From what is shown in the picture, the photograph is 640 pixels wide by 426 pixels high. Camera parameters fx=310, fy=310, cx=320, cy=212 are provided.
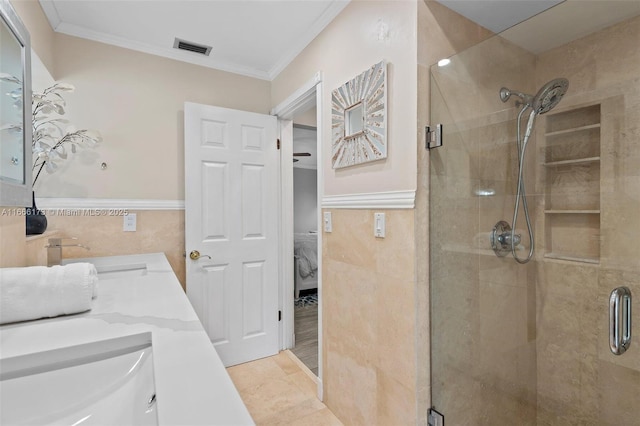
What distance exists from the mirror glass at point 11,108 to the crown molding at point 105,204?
129 centimetres

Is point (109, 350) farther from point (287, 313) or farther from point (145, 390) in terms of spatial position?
point (287, 313)

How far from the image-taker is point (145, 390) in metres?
0.68

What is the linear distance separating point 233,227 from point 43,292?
1.60 m

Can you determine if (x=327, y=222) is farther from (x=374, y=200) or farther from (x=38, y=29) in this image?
(x=38, y=29)

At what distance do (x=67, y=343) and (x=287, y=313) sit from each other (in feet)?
6.84

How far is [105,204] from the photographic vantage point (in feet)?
7.18

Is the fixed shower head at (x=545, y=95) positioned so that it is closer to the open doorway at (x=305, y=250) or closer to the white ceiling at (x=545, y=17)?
the white ceiling at (x=545, y=17)

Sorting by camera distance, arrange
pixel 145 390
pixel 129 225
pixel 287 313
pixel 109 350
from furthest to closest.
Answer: pixel 287 313 < pixel 129 225 < pixel 109 350 < pixel 145 390

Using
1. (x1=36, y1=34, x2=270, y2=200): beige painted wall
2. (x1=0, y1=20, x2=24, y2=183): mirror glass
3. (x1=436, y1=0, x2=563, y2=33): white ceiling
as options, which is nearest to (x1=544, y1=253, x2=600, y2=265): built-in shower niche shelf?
(x1=436, y1=0, x2=563, y2=33): white ceiling

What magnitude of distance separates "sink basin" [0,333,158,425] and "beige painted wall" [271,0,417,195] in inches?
47.7

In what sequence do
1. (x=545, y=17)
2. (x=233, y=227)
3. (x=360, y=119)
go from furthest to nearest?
(x=233, y=227) < (x=360, y=119) < (x=545, y=17)

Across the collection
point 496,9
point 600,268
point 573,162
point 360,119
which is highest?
point 496,9

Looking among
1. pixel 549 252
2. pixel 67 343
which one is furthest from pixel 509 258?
pixel 67 343

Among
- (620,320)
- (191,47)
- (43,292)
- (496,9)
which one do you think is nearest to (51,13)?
(191,47)
